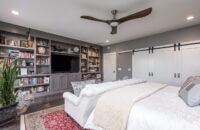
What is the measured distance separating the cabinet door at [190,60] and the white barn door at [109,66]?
9.66ft

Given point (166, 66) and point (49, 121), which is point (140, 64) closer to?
point (166, 66)

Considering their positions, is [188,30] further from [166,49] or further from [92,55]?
[92,55]

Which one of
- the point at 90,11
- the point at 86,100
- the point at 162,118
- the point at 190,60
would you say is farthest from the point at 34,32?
the point at 190,60

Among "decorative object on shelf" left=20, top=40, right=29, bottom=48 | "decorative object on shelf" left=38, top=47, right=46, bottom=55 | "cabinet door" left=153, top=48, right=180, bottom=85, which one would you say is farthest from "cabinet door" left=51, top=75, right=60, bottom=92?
"cabinet door" left=153, top=48, right=180, bottom=85

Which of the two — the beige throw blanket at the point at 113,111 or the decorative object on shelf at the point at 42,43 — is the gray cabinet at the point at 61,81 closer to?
the decorative object on shelf at the point at 42,43

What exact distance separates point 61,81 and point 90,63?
2.02 m

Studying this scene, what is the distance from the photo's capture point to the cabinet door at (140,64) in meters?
4.01

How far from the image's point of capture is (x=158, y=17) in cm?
253

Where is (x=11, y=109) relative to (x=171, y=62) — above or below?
below

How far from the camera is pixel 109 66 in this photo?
5.57 m

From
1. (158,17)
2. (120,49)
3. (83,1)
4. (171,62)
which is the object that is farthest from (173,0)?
(120,49)

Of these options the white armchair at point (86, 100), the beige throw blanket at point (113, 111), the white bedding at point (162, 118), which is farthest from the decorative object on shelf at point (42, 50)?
the white bedding at point (162, 118)

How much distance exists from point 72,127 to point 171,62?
3.86 m

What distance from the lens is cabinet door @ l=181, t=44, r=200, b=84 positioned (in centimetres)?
293
